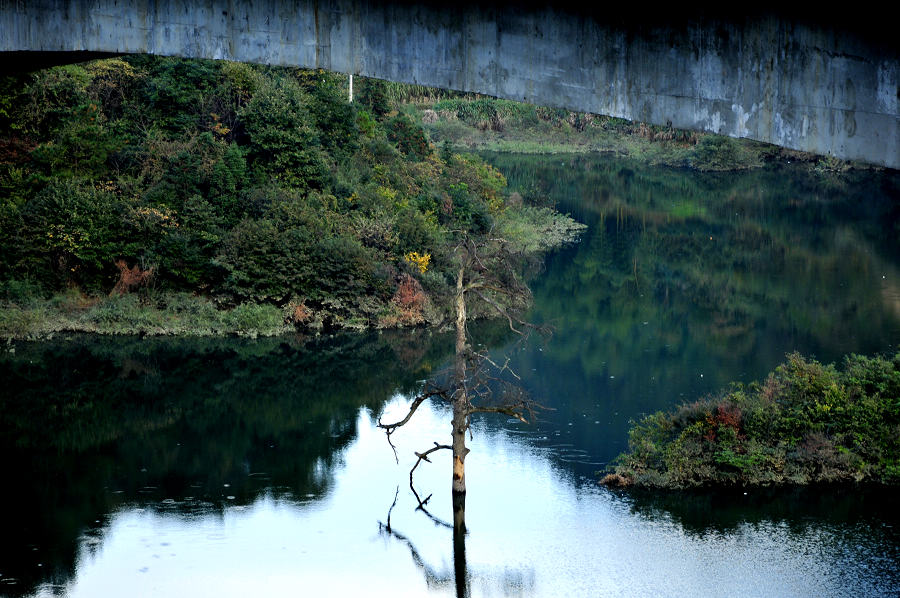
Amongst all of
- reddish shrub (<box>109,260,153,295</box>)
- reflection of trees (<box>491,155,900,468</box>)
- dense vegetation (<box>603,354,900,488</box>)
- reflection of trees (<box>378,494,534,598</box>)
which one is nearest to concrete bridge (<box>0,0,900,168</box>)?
reflection of trees (<box>378,494,534,598</box>)

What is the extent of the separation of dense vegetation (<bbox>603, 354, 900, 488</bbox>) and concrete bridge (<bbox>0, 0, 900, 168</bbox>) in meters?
11.0

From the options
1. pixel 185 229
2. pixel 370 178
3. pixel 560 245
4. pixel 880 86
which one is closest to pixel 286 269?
pixel 185 229

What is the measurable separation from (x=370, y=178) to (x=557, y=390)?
15.3 m

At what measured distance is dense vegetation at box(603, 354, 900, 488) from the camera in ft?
70.3

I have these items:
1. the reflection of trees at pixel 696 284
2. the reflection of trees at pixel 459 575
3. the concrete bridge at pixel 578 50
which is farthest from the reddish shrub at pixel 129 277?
the concrete bridge at pixel 578 50

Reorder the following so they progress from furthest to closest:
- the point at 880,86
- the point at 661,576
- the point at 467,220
Answer: the point at 467,220 < the point at 661,576 < the point at 880,86

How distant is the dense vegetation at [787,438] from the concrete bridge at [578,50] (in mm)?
11007

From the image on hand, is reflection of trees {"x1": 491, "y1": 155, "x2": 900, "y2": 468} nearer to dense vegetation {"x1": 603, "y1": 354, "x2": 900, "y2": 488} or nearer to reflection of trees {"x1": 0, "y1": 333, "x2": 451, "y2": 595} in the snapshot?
dense vegetation {"x1": 603, "y1": 354, "x2": 900, "y2": 488}

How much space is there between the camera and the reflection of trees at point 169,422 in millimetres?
21047

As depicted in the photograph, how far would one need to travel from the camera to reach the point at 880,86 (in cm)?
1038

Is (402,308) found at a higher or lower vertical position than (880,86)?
lower

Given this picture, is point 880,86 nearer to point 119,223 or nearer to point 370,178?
point 119,223

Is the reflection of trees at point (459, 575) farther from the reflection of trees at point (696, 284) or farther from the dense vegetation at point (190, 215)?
the dense vegetation at point (190, 215)

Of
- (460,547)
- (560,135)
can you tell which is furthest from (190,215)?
(560,135)
